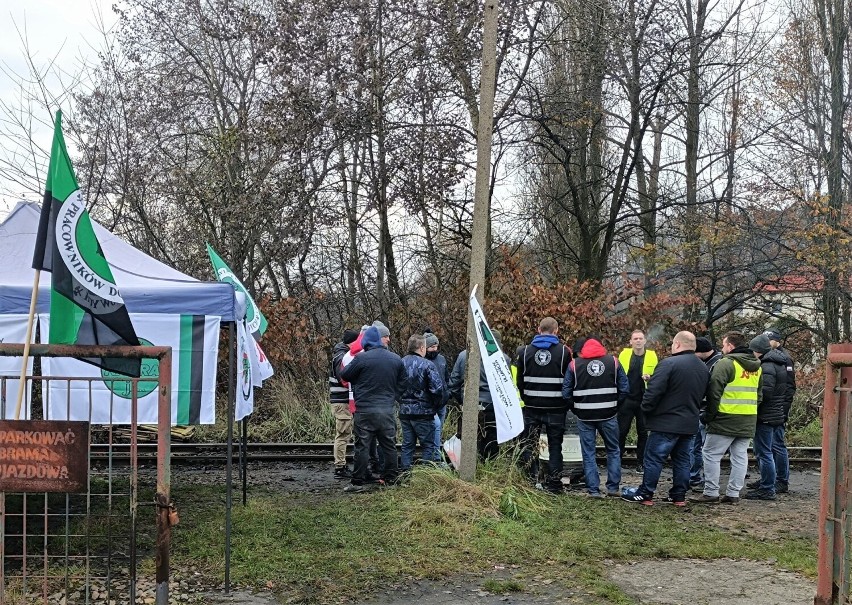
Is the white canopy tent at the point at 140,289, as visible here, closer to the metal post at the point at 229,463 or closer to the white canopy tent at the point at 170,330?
the white canopy tent at the point at 170,330

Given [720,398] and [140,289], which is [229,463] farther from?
[720,398]

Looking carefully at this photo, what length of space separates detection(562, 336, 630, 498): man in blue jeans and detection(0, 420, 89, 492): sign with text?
6.40 meters

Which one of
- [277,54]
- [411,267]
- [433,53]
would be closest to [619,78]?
[433,53]

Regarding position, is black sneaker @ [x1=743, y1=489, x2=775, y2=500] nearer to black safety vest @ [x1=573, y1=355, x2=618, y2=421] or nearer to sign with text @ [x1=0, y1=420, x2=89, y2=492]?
black safety vest @ [x1=573, y1=355, x2=618, y2=421]

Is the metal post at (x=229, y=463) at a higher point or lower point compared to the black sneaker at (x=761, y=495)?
higher

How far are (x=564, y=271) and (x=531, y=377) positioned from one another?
12133 millimetres

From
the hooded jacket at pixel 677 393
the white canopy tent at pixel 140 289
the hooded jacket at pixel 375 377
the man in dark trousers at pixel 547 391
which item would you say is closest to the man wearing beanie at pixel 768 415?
the hooded jacket at pixel 677 393

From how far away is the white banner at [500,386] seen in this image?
841cm

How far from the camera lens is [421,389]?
413 inches

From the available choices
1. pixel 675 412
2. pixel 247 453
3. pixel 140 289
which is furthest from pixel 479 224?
pixel 247 453

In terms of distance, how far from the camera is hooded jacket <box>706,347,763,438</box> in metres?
9.68

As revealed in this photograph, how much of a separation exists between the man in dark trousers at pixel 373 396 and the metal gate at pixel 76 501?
8.42ft

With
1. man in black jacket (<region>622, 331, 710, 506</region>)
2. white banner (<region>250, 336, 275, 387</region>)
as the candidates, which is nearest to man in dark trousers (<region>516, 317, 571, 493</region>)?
man in black jacket (<region>622, 331, 710, 506</region>)

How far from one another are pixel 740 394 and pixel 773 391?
36.0 inches
